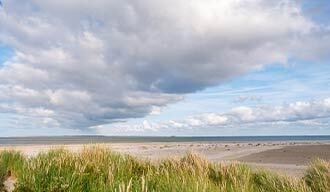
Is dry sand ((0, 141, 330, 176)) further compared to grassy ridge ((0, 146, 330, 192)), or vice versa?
dry sand ((0, 141, 330, 176))

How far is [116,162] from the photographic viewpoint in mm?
11273

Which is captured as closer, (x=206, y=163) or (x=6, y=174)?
(x=6, y=174)

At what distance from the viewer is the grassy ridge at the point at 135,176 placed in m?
8.00

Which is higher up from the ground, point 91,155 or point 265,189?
point 91,155

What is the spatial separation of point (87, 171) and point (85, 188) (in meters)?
1.28

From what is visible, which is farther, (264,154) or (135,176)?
(264,154)

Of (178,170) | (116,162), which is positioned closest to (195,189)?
(178,170)

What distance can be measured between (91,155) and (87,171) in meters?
1.92

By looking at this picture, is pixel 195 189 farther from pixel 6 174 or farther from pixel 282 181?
pixel 6 174

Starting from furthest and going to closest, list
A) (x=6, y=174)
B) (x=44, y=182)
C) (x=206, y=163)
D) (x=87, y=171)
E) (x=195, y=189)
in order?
(x=206, y=163), (x=6, y=174), (x=87, y=171), (x=44, y=182), (x=195, y=189)

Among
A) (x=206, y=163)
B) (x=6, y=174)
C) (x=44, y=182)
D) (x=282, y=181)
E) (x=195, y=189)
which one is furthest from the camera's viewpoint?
(x=206, y=163)

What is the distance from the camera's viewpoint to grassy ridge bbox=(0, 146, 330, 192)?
7997 millimetres

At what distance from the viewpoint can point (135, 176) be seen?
32.0ft

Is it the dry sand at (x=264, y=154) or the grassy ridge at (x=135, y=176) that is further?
the dry sand at (x=264, y=154)
